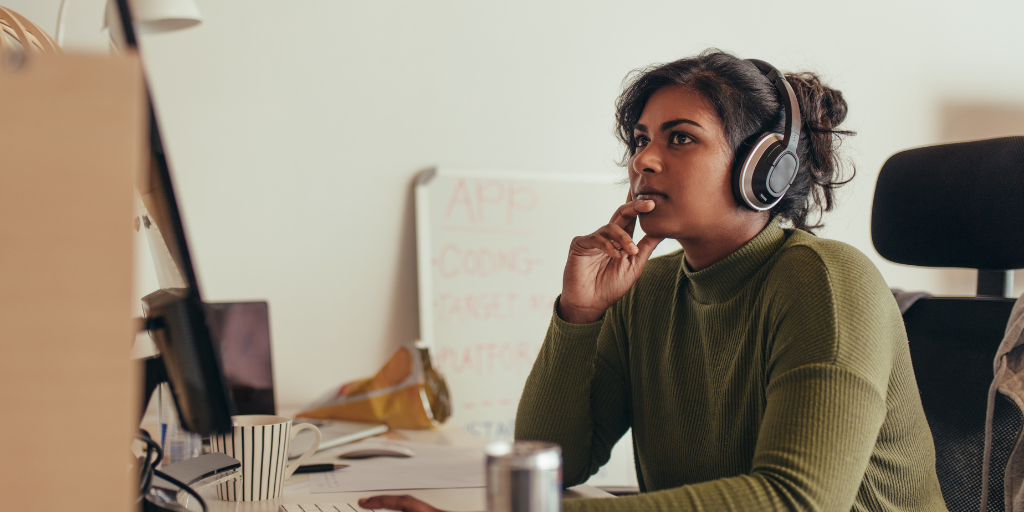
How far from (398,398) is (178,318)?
2.91 feet

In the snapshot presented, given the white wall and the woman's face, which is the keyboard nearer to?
the woman's face

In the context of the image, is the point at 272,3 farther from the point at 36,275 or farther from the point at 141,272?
the point at 36,275

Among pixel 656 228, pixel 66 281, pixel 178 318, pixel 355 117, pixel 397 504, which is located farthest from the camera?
pixel 355 117

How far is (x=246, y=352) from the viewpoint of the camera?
137 centimetres

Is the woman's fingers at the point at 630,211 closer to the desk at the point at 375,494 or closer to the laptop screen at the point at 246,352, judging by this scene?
the desk at the point at 375,494

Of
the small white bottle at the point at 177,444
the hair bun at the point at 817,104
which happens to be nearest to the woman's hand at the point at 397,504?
the small white bottle at the point at 177,444

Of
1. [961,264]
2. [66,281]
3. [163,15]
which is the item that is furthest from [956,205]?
[163,15]

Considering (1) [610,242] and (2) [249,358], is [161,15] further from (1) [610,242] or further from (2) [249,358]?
(1) [610,242]

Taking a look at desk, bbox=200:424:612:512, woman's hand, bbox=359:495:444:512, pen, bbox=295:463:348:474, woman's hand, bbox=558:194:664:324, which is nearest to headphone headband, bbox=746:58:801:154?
woman's hand, bbox=558:194:664:324

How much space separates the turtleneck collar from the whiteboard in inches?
34.9

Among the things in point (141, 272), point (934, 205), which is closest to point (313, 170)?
point (141, 272)

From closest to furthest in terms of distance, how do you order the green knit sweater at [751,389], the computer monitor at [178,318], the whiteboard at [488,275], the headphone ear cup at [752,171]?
the computer monitor at [178,318]
the green knit sweater at [751,389]
the headphone ear cup at [752,171]
the whiteboard at [488,275]

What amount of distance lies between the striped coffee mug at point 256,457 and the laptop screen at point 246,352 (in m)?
0.53

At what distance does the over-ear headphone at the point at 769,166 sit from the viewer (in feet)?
3.05
